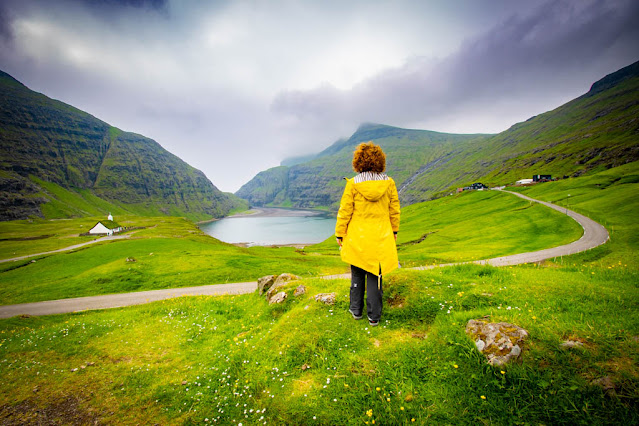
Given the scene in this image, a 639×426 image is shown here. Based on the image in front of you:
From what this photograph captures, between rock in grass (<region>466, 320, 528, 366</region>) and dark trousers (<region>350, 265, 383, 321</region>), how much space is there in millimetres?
2421

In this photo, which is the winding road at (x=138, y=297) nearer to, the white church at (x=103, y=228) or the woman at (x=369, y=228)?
the woman at (x=369, y=228)

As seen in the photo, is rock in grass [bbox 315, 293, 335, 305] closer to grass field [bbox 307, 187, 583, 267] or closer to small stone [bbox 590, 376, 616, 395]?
small stone [bbox 590, 376, 616, 395]

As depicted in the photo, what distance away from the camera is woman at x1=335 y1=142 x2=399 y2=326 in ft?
24.6

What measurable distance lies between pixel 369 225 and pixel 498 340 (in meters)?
4.00

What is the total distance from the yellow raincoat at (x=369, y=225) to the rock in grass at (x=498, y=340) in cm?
260

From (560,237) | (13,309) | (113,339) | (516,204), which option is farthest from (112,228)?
(516,204)

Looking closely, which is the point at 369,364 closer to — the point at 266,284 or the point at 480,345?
the point at 480,345

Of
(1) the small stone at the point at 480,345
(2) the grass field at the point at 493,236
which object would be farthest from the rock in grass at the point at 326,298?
(2) the grass field at the point at 493,236

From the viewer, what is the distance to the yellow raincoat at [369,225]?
24.6 feet

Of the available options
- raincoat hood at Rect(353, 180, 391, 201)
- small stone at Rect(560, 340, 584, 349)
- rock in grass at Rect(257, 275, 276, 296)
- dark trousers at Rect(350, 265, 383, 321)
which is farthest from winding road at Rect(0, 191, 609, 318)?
small stone at Rect(560, 340, 584, 349)

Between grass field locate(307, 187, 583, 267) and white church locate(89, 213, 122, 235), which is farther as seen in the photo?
white church locate(89, 213, 122, 235)

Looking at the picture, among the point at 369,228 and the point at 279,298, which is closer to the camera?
the point at 369,228

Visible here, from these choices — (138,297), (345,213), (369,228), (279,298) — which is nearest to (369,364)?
(369,228)

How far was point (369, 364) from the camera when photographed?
19.6 feet
